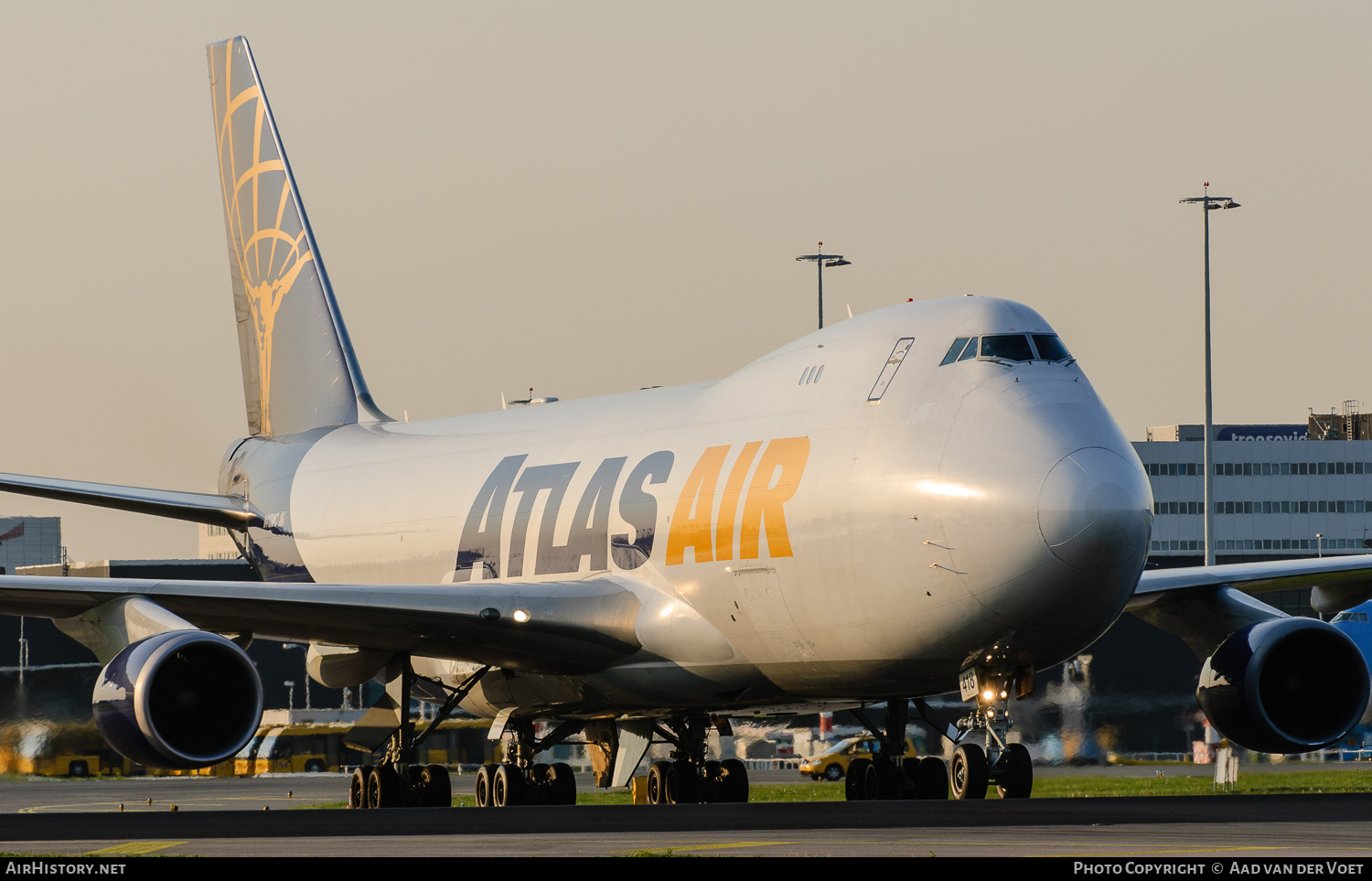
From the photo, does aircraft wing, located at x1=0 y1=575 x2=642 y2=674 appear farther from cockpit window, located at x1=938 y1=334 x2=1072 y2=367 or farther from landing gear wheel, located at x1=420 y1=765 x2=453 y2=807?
cockpit window, located at x1=938 y1=334 x2=1072 y2=367

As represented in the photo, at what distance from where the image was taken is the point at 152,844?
1355cm

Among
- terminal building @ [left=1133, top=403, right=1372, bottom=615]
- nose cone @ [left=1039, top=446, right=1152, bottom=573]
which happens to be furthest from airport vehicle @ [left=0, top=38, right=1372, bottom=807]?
terminal building @ [left=1133, top=403, right=1372, bottom=615]

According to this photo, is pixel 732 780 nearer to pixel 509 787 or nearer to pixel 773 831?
pixel 509 787

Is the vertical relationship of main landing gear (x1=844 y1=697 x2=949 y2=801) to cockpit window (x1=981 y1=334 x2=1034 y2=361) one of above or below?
→ below

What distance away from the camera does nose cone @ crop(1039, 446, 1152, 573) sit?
17.9 metres

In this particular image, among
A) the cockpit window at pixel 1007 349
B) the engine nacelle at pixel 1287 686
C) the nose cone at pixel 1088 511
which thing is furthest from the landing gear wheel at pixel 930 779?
the cockpit window at pixel 1007 349

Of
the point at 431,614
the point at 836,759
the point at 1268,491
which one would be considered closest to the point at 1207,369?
the point at 836,759

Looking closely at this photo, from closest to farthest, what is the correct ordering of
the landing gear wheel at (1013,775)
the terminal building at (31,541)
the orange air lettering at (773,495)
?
the landing gear wheel at (1013,775) → the orange air lettering at (773,495) → the terminal building at (31,541)

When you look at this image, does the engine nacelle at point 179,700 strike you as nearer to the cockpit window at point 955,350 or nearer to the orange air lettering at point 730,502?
the orange air lettering at point 730,502

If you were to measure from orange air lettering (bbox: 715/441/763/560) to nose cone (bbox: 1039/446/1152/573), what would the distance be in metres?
4.22

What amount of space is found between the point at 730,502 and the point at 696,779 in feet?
15.8

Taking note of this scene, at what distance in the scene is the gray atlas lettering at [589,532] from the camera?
23.5m

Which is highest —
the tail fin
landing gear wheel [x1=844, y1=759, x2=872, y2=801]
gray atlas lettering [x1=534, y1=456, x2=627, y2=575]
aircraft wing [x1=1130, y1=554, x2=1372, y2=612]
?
the tail fin

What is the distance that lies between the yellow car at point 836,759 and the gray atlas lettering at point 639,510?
24707mm
